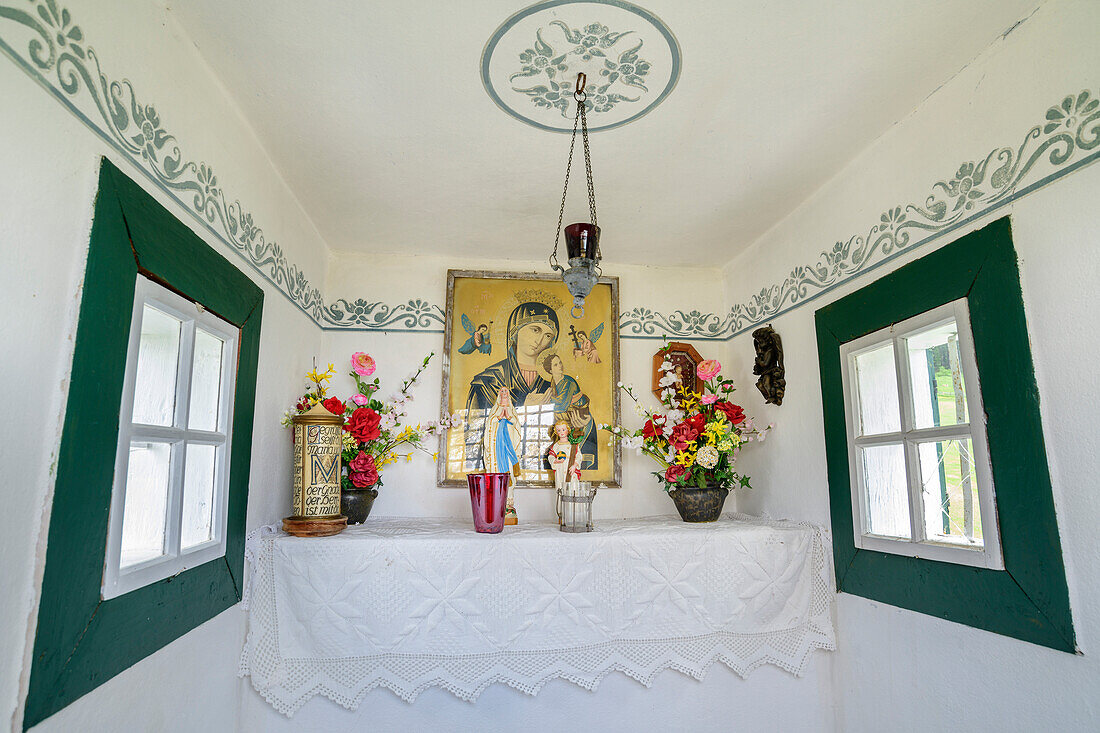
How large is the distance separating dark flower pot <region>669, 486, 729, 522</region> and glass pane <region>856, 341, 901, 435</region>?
2.15 ft

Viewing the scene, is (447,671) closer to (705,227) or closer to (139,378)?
(139,378)

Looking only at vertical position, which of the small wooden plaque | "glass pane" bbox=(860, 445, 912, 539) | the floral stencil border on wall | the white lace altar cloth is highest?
the floral stencil border on wall

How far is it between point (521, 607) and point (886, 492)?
1.31 metres

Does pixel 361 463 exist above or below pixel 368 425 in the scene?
below

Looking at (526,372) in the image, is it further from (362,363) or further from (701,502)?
(701,502)

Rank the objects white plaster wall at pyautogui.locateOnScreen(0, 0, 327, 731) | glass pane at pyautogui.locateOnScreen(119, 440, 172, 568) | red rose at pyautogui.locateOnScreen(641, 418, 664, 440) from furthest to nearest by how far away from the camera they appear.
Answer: red rose at pyautogui.locateOnScreen(641, 418, 664, 440)
glass pane at pyautogui.locateOnScreen(119, 440, 172, 568)
white plaster wall at pyautogui.locateOnScreen(0, 0, 327, 731)

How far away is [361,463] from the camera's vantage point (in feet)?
7.91

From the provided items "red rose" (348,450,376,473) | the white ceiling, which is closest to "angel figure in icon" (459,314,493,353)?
the white ceiling

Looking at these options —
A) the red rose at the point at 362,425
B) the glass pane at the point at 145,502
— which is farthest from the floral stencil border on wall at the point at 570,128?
the glass pane at the point at 145,502

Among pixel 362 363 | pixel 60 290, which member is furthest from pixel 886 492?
pixel 60 290

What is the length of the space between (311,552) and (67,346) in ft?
3.62

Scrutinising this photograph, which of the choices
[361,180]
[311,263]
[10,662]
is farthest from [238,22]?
[10,662]

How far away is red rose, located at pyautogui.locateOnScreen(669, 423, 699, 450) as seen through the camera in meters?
2.55

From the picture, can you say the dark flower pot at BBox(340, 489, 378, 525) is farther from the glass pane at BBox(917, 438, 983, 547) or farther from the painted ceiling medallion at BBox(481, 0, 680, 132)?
the glass pane at BBox(917, 438, 983, 547)
